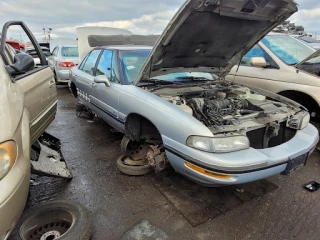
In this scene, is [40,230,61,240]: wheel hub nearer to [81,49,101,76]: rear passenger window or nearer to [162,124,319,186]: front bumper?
[162,124,319,186]: front bumper

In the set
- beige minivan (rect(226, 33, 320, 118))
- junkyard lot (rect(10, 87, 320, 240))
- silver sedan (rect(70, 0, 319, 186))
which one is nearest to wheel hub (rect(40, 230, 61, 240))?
junkyard lot (rect(10, 87, 320, 240))

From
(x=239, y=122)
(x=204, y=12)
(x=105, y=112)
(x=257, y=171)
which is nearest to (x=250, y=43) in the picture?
(x=204, y=12)

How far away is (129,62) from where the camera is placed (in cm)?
339

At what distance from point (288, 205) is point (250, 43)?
85.7 inches

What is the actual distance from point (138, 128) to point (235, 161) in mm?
1348

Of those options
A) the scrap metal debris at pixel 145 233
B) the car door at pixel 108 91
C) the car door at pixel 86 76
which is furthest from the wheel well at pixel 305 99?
the car door at pixel 86 76

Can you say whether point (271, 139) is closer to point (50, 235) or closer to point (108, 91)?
point (108, 91)

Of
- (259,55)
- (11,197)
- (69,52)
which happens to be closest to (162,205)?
(11,197)

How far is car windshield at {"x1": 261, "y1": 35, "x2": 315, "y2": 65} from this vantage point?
14.0ft

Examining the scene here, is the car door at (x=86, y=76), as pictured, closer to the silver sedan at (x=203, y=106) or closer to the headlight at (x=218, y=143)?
the silver sedan at (x=203, y=106)

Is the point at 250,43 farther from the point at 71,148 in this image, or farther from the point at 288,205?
the point at 71,148

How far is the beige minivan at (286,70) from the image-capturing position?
3721 millimetres

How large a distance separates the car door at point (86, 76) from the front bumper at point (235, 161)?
7.36 feet

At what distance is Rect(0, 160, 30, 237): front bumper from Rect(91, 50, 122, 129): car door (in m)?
1.67
